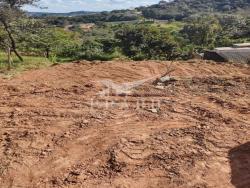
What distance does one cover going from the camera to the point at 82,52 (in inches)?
797

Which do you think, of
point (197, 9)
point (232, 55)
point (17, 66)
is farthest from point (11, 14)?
point (197, 9)

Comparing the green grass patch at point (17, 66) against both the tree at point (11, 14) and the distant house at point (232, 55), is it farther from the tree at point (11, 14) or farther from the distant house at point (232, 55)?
the distant house at point (232, 55)

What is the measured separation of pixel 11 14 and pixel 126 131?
29.6 feet

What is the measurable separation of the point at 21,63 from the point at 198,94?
783cm

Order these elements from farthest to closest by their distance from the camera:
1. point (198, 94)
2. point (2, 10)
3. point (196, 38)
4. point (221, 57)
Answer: point (196, 38) → point (221, 57) → point (2, 10) → point (198, 94)

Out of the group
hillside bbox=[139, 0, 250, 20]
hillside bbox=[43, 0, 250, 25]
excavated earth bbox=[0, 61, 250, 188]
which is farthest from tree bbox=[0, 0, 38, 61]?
hillside bbox=[139, 0, 250, 20]

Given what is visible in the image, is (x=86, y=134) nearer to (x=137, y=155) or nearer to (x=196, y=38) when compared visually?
(x=137, y=155)

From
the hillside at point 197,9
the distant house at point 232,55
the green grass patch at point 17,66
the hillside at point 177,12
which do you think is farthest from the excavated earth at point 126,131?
the hillside at point 197,9

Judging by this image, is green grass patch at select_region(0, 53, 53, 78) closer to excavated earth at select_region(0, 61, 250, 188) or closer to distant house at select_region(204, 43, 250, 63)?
excavated earth at select_region(0, 61, 250, 188)

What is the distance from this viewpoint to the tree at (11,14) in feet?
50.4

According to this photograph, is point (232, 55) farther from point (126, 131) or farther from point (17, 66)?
point (126, 131)

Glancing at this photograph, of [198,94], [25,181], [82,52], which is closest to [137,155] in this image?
[25,181]

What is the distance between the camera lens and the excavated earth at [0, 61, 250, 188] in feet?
22.3

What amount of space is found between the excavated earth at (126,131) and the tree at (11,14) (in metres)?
3.86
